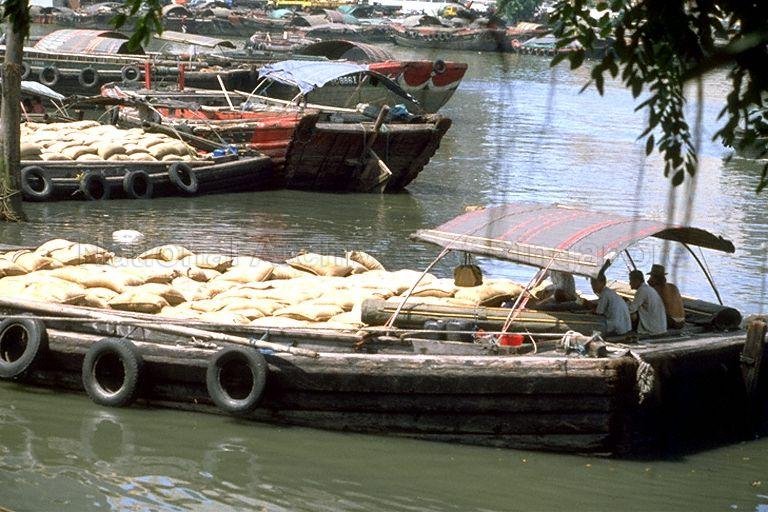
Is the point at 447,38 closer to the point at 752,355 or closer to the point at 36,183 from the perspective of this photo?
the point at 36,183

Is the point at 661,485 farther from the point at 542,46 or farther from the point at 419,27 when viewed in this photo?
the point at 419,27

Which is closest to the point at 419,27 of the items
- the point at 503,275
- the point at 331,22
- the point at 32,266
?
the point at 331,22

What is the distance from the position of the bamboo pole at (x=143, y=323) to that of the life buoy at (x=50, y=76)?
18446 mm

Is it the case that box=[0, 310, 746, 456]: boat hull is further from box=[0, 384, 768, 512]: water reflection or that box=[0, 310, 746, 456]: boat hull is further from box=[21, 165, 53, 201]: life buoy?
box=[21, 165, 53, 201]: life buoy

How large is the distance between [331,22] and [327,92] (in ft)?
137

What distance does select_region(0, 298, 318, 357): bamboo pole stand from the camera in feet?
28.0

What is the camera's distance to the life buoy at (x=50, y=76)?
26969 millimetres

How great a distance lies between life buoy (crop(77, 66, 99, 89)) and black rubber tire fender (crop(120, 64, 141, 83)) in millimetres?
538

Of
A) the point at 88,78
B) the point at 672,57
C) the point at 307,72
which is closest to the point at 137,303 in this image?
the point at 672,57

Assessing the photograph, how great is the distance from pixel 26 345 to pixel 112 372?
2.21 ft

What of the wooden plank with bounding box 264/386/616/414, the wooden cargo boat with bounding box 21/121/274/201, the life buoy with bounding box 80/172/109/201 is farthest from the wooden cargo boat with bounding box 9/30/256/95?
the wooden plank with bounding box 264/386/616/414

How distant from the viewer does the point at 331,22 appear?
6581 centimetres

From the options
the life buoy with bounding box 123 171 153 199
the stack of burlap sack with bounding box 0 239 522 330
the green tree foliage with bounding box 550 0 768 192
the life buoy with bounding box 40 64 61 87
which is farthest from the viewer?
the life buoy with bounding box 40 64 61 87

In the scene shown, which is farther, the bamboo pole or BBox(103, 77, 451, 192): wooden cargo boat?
BBox(103, 77, 451, 192): wooden cargo boat
